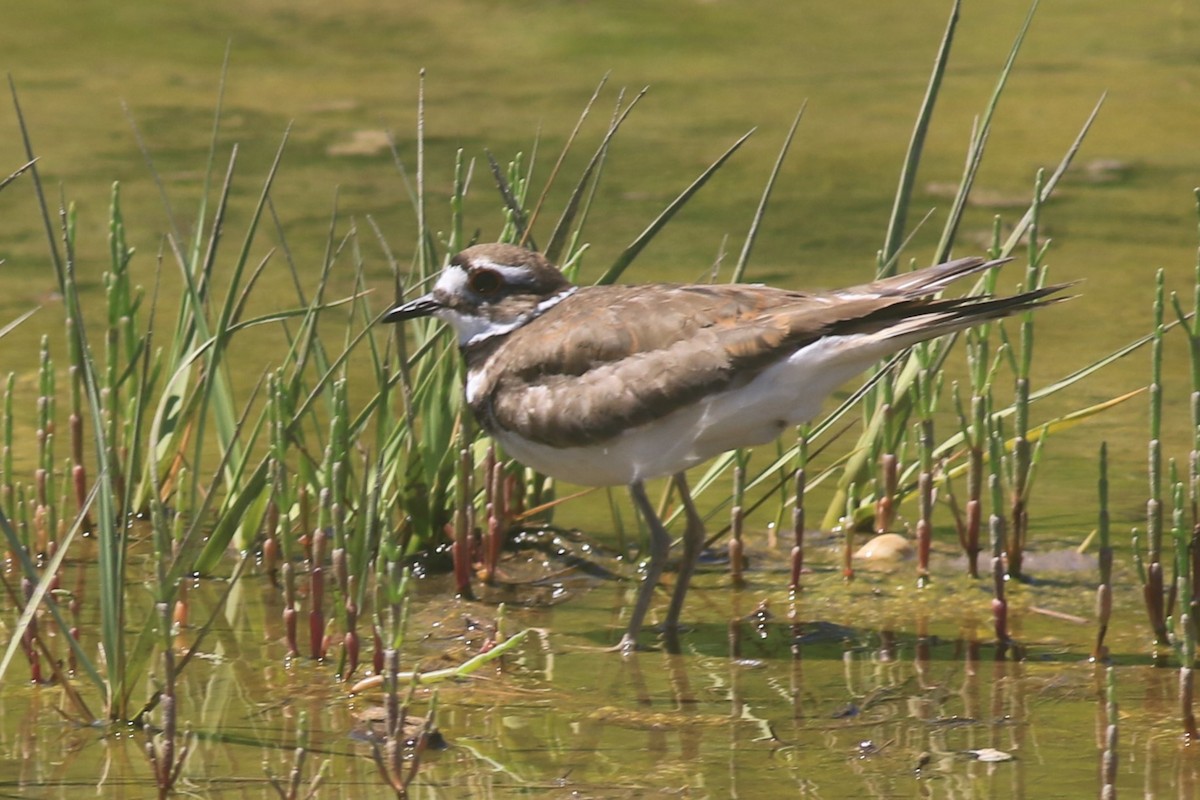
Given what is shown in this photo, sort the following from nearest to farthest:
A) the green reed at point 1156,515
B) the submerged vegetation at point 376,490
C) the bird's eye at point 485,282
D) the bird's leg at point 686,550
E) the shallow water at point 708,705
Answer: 1. the shallow water at point 708,705
2. the submerged vegetation at point 376,490
3. the green reed at point 1156,515
4. the bird's leg at point 686,550
5. the bird's eye at point 485,282

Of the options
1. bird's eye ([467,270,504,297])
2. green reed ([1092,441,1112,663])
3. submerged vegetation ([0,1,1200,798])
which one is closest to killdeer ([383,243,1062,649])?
bird's eye ([467,270,504,297])

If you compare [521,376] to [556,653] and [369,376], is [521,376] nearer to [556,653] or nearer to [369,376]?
[556,653]

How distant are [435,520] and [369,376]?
182cm

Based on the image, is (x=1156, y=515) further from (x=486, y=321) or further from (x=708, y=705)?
(x=486, y=321)

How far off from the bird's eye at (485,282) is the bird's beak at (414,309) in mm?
117

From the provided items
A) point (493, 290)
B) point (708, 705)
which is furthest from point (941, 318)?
point (493, 290)

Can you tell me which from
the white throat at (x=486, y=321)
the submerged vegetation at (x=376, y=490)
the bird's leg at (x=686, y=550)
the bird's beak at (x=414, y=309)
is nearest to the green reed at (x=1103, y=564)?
the submerged vegetation at (x=376, y=490)

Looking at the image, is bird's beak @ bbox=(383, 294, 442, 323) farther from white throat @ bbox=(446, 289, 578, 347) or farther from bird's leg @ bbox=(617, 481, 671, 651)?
bird's leg @ bbox=(617, 481, 671, 651)

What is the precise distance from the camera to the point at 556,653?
5.23 metres

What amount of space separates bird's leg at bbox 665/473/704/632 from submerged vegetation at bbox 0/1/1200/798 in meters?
0.16

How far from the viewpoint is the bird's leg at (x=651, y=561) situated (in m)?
5.22

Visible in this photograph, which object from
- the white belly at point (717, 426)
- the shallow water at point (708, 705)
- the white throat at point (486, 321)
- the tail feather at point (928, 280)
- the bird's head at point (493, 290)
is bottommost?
the shallow water at point (708, 705)

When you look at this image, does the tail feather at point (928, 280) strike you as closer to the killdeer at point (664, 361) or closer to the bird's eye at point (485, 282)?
the killdeer at point (664, 361)

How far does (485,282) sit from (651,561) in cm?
95
